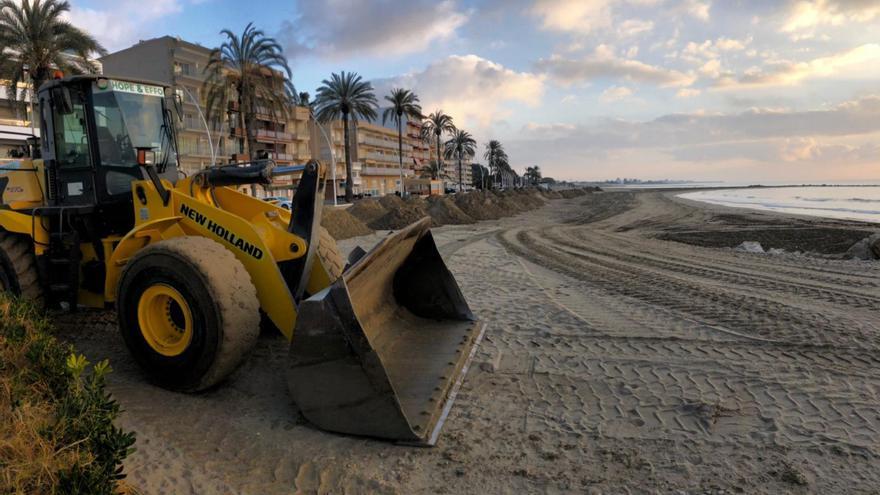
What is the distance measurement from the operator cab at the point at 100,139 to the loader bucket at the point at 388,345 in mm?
2967

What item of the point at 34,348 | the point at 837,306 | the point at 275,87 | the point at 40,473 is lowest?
the point at 837,306

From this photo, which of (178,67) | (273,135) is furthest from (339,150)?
(178,67)

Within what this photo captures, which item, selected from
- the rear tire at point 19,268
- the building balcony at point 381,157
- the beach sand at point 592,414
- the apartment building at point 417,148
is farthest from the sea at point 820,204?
the apartment building at point 417,148

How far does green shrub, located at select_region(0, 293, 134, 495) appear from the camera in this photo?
2650mm

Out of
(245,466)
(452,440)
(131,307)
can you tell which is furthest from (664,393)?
(131,307)

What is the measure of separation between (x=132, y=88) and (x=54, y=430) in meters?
4.35

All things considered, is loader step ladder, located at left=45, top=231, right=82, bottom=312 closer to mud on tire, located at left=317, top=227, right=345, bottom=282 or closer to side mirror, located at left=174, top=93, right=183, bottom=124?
side mirror, located at left=174, top=93, right=183, bottom=124

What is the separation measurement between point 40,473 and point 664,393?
14.2 feet

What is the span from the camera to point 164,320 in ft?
15.6

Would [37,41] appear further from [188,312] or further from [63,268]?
[188,312]

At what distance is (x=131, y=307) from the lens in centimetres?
468

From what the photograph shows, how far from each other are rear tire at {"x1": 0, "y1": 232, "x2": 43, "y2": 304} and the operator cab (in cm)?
56

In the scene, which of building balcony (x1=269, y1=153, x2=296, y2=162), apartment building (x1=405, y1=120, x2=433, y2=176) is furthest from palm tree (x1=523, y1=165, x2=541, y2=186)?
building balcony (x1=269, y1=153, x2=296, y2=162)

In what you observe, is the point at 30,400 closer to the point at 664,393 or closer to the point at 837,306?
the point at 664,393
